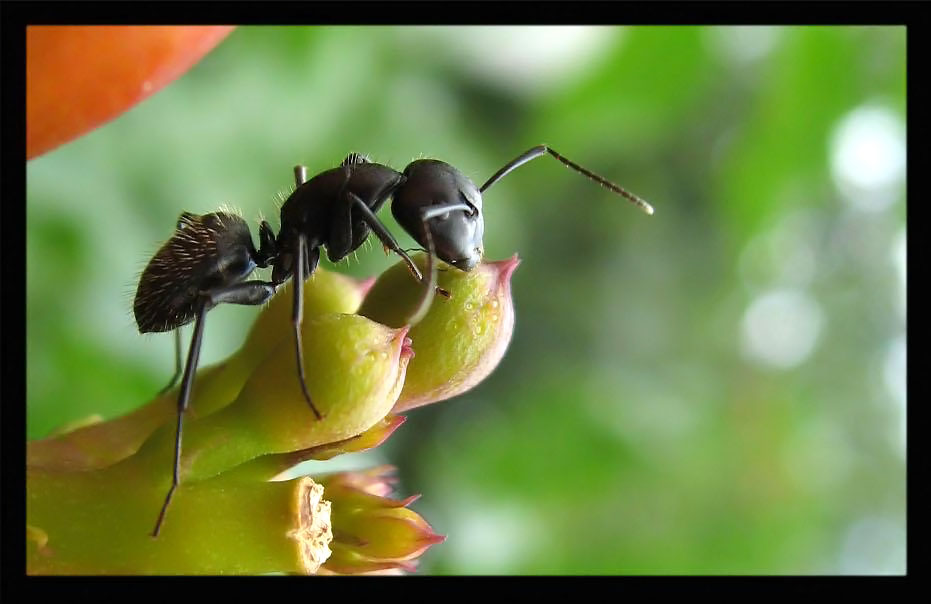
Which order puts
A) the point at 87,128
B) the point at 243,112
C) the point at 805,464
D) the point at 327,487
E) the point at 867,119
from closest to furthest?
the point at 87,128
the point at 327,487
the point at 243,112
the point at 867,119
the point at 805,464

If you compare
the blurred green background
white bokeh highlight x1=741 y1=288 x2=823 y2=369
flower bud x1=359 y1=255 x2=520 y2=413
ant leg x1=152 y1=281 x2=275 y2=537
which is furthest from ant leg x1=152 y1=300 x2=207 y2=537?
white bokeh highlight x1=741 y1=288 x2=823 y2=369

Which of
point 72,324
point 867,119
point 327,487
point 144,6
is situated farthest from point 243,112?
point 867,119

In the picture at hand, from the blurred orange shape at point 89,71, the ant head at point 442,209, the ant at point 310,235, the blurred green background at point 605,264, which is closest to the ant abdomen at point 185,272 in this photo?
the ant at point 310,235

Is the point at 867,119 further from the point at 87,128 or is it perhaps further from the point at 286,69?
the point at 87,128

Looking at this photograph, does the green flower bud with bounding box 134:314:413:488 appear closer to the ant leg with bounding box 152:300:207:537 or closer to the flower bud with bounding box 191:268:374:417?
the ant leg with bounding box 152:300:207:537

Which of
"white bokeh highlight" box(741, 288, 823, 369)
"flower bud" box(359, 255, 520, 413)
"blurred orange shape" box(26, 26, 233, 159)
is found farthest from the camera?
"white bokeh highlight" box(741, 288, 823, 369)

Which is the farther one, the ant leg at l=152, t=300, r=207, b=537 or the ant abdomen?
the ant abdomen
